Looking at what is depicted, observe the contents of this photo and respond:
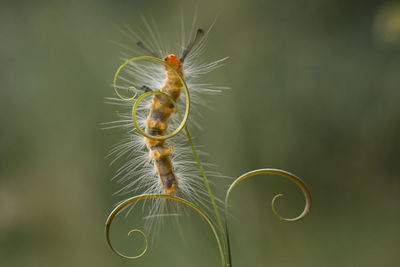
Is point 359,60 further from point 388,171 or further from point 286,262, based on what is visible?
point 286,262

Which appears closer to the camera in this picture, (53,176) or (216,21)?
(216,21)

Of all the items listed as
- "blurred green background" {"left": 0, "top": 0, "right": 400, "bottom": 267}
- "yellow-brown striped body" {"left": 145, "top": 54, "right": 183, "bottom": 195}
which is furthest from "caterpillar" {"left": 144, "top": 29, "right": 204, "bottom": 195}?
"blurred green background" {"left": 0, "top": 0, "right": 400, "bottom": 267}

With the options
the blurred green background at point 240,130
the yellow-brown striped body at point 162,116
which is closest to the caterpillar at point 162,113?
the yellow-brown striped body at point 162,116

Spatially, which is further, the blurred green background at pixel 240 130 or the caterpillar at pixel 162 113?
the blurred green background at pixel 240 130

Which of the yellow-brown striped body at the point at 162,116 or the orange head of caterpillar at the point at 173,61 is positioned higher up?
the orange head of caterpillar at the point at 173,61

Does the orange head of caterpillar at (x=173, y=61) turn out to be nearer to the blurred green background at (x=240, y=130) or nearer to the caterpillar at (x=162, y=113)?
the caterpillar at (x=162, y=113)

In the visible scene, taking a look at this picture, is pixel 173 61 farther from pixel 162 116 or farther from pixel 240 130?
pixel 240 130

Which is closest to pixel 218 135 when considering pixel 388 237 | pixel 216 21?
pixel 216 21

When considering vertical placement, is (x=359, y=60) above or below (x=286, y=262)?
above
